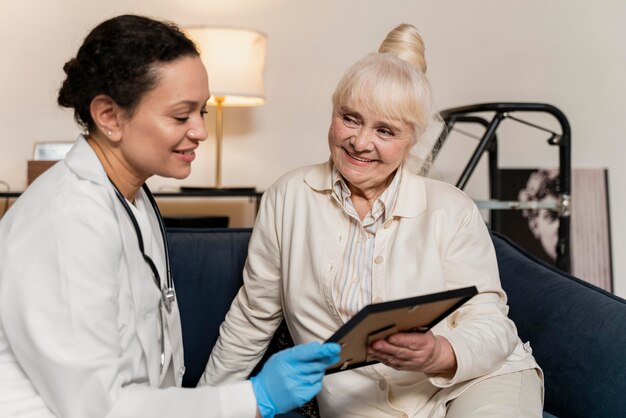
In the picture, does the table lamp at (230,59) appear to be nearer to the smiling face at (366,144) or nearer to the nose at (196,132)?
the smiling face at (366,144)

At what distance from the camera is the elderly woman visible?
1.60 metres

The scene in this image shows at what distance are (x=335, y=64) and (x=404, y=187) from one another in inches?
83.2

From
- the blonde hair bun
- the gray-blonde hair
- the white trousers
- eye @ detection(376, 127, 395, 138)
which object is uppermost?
the blonde hair bun

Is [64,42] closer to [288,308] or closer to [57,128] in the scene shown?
[57,128]

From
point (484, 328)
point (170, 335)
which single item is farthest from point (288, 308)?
point (484, 328)

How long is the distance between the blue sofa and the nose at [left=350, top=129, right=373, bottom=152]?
1.94ft

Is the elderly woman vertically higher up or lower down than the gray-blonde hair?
lower down

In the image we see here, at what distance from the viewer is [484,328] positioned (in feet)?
5.13

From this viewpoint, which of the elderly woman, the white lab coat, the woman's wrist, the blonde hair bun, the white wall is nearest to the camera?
the white lab coat

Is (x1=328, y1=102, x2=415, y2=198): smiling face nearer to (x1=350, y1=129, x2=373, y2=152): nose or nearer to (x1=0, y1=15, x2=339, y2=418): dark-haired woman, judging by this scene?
(x1=350, y1=129, x2=373, y2=152): nose

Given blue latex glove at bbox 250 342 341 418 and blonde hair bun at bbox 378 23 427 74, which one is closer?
blue latex glove at bbox 250 342 341 418

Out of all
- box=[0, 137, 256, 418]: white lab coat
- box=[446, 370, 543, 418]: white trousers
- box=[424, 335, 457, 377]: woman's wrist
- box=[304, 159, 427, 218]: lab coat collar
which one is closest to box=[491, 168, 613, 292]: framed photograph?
box=[304, 159, 427, 218]: lab coat collar

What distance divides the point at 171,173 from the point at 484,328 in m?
0.72

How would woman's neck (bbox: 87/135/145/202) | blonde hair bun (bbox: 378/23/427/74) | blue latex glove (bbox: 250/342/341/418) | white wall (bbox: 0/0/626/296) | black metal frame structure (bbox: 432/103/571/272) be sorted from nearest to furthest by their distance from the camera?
1. blue latex glove (bbox: 250/342/341/418)
2. woman's neck (bbox: 87/135/145/202)
3. blonde hair bun (bbox: 378/23/427/74)
4. black metal frame structure (bbox: 432/103/571/272)
5. white wall (bbox: 0/0/626/296)
